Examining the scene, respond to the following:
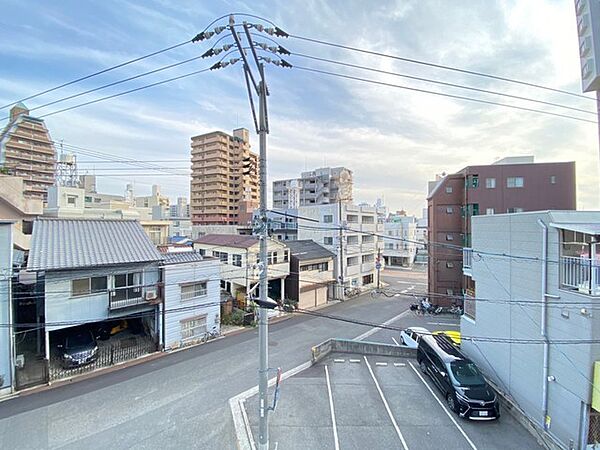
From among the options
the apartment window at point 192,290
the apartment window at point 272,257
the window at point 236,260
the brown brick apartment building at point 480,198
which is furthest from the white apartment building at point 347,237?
the apartment window at point 192,290

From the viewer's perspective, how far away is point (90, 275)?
1165 centimetres

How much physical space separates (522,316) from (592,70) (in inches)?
400

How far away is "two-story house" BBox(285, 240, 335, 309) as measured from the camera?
20938mm

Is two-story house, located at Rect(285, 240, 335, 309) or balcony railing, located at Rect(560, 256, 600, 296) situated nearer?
balcony railing, located at Rect(560, 256, 600, 296)

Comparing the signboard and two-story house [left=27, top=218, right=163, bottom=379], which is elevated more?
the signboard

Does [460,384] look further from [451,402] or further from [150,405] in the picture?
[150,405]

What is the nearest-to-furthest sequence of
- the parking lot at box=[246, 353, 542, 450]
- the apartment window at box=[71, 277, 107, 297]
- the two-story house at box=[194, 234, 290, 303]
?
1. the parking lot at box=[246, 353, 542, 450]
2. the apartment window at box=[71, 277, 107, 297]
3. the two-story house at box=[194, 234, 290, 303]

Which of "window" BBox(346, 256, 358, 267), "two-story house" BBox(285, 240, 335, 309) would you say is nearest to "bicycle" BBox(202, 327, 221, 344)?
"two-story house" BBox(285, 240, 335, 309)

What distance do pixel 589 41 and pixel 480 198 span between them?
1064cm

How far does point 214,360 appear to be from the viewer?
12.4 metres

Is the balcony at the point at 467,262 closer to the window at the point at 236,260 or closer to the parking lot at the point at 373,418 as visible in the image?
the parking lot at the point at 373,418

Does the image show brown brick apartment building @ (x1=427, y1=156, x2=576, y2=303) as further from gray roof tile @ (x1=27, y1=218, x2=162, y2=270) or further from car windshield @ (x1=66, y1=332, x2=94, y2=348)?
car windshield @ (x1=66, y1=332, x2=94, y2=348)

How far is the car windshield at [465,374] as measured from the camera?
8.80 metres

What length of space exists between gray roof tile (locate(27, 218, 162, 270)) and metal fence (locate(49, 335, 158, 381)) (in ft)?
12.8
